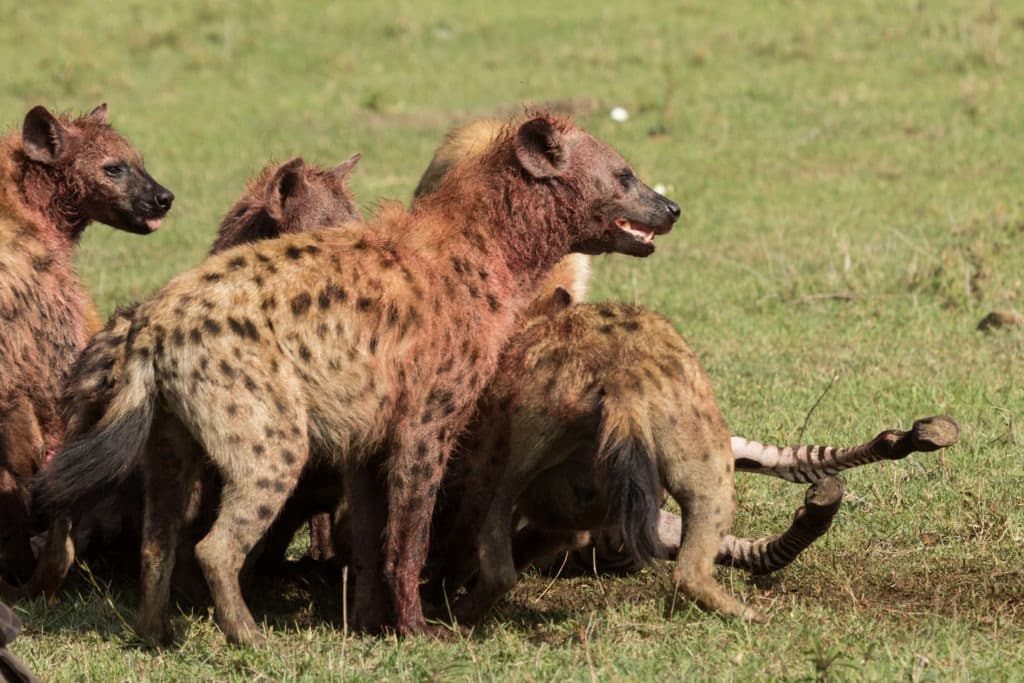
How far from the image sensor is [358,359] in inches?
186

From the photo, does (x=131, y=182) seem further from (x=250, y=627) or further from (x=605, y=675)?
(x=605, y=675)

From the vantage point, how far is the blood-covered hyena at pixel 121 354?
499 cm

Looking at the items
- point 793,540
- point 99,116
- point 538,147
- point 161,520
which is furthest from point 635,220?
point 99,116

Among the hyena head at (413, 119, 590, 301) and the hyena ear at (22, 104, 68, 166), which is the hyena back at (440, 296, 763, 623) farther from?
the hyena ear at (22, 104, 68, 166)

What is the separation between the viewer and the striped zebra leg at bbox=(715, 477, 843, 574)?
195 inches

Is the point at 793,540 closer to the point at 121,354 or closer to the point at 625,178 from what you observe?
the point at 625,178

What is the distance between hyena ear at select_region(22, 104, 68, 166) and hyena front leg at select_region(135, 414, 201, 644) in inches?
70.1

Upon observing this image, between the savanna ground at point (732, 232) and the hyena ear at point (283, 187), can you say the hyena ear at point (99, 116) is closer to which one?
the hyena ear at point (283, 187)

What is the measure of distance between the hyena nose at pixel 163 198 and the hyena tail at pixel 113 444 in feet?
5.82

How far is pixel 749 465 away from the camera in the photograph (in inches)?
216

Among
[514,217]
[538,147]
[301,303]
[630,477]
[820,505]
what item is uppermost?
[538,147]

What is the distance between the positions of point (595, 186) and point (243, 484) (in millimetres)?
1759

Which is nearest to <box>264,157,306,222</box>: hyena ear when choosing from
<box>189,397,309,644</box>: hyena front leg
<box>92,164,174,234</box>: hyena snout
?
<box>92,164,174,234</box>: hyena snout

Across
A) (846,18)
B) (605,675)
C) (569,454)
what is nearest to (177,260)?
(569,454)
